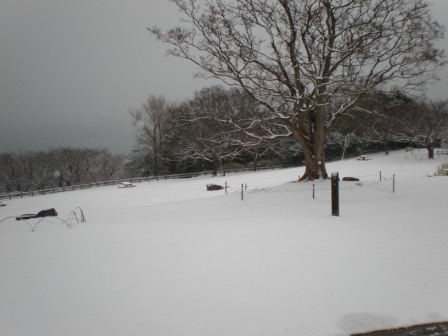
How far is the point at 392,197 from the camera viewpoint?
12.8 metres

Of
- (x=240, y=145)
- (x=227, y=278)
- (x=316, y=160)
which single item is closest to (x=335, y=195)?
(x=227, y=278)

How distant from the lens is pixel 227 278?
16.3 feet

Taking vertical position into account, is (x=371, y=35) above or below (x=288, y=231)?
above

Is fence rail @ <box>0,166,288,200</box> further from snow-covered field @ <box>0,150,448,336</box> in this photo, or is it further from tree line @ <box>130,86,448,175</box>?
snow-covered field @ <box>0,150,448,336</box>

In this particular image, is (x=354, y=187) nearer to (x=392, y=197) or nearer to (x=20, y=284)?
(x=392, y=197)

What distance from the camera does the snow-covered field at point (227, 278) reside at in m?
3.85

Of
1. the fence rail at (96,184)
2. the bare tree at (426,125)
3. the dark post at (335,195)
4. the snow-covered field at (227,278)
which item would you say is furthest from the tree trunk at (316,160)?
the bare tree at (426,125)

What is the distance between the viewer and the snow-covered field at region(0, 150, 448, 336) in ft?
12.6

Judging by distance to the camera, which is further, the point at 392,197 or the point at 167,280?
the point at 392,197

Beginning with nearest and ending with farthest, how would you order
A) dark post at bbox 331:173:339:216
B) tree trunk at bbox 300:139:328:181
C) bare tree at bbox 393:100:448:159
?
1. dark post at bbox 331:173:339:216
2. tree trunk at bbox 300:139:328:181
3. bare tree at bbox 393:100:448:159

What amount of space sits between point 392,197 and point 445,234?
19.9ft

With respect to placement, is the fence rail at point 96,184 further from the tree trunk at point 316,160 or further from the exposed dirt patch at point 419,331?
the exposed dirt patch at point 419,331

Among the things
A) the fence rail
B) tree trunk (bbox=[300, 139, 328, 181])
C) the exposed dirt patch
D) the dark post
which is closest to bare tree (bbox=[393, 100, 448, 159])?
the fence rail

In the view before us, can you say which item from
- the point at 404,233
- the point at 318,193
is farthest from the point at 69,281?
the point at 318,193
